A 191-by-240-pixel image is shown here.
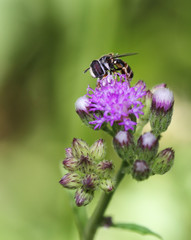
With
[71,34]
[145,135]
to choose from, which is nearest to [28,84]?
[71,34]

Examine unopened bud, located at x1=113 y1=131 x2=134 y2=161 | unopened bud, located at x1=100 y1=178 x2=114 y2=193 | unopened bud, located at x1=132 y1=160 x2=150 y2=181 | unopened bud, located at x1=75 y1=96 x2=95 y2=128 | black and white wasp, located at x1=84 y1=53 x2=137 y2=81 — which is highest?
black and white wasp, located at x1=84 y1=53 x2=137 y2=81

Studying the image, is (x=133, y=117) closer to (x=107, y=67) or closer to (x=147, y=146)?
(x=147, y=146)

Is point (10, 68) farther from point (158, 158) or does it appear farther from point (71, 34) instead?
point (158, 158)

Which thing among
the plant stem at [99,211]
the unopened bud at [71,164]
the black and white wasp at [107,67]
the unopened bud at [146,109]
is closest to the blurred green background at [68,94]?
the plant stem at [99,211]

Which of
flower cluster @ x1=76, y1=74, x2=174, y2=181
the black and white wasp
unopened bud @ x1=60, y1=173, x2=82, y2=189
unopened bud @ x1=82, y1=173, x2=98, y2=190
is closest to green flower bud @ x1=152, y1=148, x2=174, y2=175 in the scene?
flower cluster @ x1=76, y1=74, x2=174, y2=181

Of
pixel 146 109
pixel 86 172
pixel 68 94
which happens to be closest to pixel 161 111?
pixel 146 109

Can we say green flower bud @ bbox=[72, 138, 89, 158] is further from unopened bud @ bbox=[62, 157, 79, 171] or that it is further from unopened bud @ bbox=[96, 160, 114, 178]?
unopened bud @ bbox=[96, 160, 114, 178]
